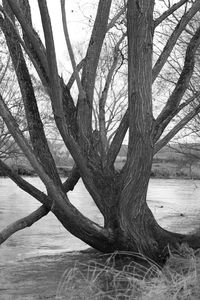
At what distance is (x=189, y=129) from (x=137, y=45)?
17308 millimetres

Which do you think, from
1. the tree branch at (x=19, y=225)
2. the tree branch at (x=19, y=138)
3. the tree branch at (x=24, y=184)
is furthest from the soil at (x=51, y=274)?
the tree branch at (x=19, y=138)

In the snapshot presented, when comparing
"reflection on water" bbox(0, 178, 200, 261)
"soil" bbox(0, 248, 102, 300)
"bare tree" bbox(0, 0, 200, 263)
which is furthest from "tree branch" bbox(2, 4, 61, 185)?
"reflection on water" bbox(0, 178, 200, 261)

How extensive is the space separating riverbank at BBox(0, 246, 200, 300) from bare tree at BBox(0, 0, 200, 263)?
0.55 m

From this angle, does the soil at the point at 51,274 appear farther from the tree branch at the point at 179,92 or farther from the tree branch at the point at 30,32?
the tree branch at the point at 30,32

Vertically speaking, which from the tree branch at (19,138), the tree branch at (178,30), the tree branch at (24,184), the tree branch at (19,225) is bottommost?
the tree branch at (19,225)

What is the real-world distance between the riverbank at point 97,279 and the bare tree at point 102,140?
55 centimetres

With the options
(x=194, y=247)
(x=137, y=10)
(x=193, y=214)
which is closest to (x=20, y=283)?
(x=194, y=247)

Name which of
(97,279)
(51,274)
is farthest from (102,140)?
(97,279)

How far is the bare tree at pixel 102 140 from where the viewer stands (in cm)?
845

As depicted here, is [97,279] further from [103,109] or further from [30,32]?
[103,109]

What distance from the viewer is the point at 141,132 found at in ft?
28.1

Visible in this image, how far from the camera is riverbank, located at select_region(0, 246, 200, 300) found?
5.09 metres

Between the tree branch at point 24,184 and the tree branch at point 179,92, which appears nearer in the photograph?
the tree branch at point 24,184

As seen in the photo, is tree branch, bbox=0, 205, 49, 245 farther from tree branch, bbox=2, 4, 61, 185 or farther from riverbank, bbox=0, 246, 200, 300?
tree branch, bbox=2, 4, 61, 185
